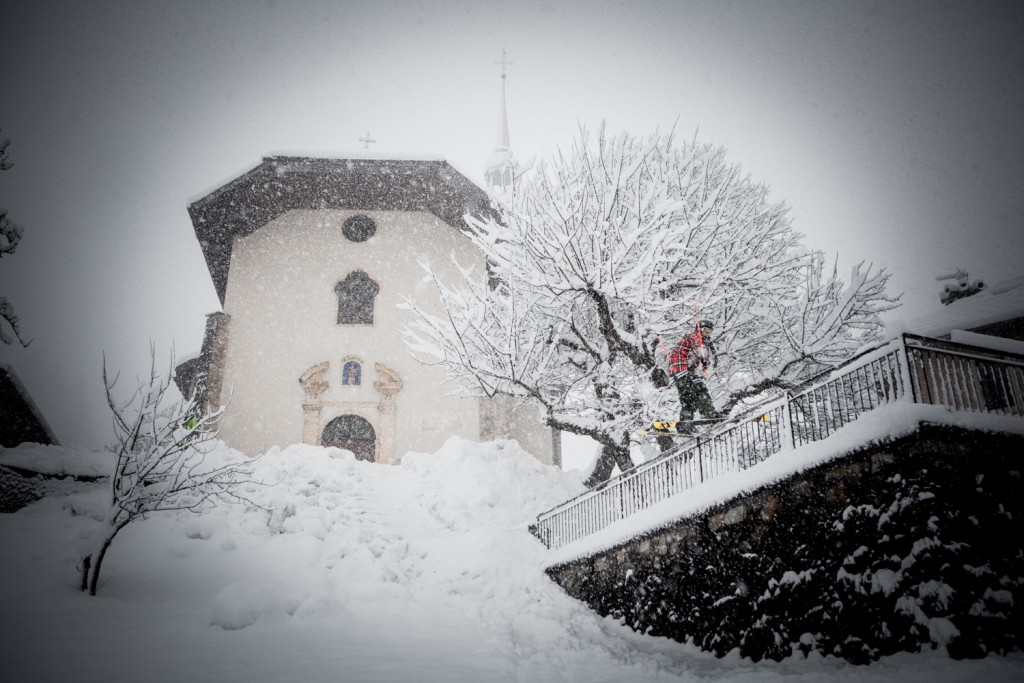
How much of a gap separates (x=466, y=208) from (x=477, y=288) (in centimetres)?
830

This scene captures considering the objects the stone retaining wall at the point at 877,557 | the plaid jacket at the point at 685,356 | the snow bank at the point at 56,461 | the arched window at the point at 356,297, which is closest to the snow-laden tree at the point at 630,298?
the plaid jacket at the point at 685,356

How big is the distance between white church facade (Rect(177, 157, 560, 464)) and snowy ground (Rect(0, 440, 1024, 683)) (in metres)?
4.37

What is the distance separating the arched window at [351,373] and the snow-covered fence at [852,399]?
36.0ft

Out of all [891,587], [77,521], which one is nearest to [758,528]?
[891,587]

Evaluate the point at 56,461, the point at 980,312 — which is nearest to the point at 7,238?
the point at 56,461

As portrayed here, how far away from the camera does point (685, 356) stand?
388 inches

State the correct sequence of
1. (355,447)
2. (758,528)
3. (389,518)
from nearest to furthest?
1. (758,528)
2. (389,518)
3. (355,447)

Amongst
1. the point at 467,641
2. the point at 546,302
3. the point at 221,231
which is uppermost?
the point at 221,231

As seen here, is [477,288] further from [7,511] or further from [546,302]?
[7,511]

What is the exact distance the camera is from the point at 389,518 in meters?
10.5

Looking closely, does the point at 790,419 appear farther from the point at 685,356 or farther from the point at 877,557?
the point at 685,356

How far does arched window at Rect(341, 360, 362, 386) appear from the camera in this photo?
1655cm

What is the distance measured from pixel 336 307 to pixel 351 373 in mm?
2366

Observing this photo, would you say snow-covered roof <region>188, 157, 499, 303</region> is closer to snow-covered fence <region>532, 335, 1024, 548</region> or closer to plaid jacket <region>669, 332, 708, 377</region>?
plaid jacket <region>669, 332, 708, 377</region>
